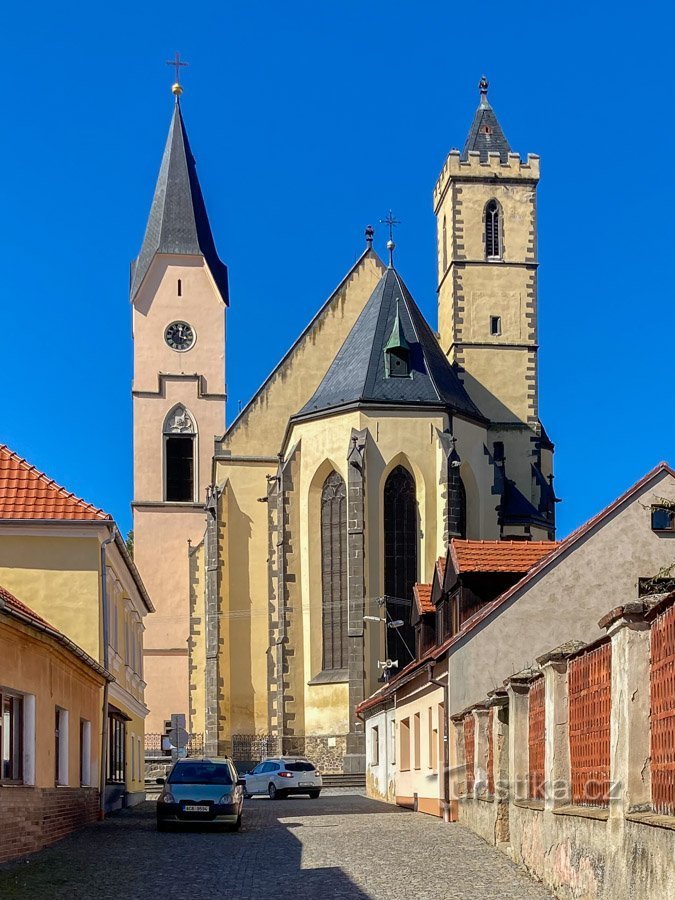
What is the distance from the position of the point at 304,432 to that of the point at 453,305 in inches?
315

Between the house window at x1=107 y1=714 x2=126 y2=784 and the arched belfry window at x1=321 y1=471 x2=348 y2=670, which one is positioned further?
the arched belfry window at x1=321 y1=471 x2=348 y2=670

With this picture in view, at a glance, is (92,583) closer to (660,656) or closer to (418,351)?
(660,656)

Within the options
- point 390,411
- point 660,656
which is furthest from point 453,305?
point 660,656

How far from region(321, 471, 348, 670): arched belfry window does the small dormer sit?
12.4 feet

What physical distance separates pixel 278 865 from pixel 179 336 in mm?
47061

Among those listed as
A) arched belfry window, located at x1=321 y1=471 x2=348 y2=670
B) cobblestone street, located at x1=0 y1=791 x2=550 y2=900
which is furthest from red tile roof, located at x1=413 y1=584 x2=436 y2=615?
arched belfry window, located at x1=321 y1=471 x2=348 y2=670

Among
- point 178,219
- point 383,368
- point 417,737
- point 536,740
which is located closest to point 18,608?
point 536,740

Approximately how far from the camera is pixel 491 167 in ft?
171

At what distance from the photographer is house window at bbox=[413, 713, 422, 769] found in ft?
85.5

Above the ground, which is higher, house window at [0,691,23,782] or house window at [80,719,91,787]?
house window at [0,691,23,782]

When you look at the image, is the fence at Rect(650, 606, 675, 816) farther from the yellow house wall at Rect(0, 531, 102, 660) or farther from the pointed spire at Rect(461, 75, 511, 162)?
the pointed spire at Rect(461, 75, 511, 162)

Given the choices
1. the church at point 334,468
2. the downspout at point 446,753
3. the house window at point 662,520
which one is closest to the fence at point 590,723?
the house window at point 662,520

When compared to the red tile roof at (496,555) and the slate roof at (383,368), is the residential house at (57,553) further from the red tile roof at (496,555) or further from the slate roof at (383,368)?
the slate roof at (383,368)

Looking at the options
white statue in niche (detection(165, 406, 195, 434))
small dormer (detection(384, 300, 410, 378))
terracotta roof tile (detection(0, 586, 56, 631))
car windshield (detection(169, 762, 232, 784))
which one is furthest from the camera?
white statue in niche (detection(165, 406, 195, 434))
